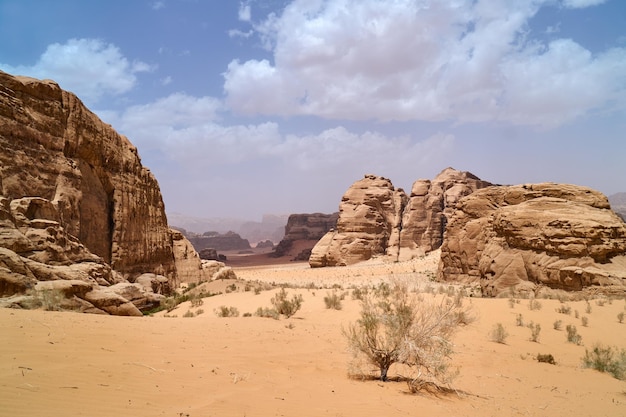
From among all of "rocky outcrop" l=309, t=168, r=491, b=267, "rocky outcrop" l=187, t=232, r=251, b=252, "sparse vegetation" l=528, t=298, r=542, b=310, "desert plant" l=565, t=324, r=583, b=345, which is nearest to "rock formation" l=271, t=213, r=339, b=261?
"rocky outcrop" l=309, t=168, r=491, b=267

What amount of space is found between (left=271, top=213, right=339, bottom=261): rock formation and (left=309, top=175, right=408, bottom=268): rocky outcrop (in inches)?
829

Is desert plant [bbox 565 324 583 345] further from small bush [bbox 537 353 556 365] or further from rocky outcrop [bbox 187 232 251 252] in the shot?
rocky outcrop [bbox 187 232 251 252]

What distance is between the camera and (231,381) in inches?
199

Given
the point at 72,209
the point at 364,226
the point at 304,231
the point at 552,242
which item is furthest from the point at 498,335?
the point at 304,231

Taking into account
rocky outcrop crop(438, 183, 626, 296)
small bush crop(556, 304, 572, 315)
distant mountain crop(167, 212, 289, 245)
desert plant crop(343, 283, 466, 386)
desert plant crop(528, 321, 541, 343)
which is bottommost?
desert plant crop(528, 321, 541, 343)

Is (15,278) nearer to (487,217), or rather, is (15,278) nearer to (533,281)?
(533,281)

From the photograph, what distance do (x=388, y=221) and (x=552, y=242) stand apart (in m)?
29.0

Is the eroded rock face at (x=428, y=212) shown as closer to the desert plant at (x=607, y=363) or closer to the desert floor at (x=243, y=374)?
the desert floor at (x=243, y=374)

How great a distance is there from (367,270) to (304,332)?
26310 millimetres

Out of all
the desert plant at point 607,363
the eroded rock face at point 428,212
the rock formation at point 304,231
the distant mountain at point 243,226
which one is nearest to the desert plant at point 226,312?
the desert plant at point 607,363

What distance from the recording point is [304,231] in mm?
70125

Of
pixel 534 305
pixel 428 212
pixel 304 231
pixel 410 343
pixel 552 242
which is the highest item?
pixel 428 212

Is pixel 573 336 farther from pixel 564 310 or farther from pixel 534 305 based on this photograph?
pixel 534 305

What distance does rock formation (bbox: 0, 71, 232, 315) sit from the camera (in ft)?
28.9
